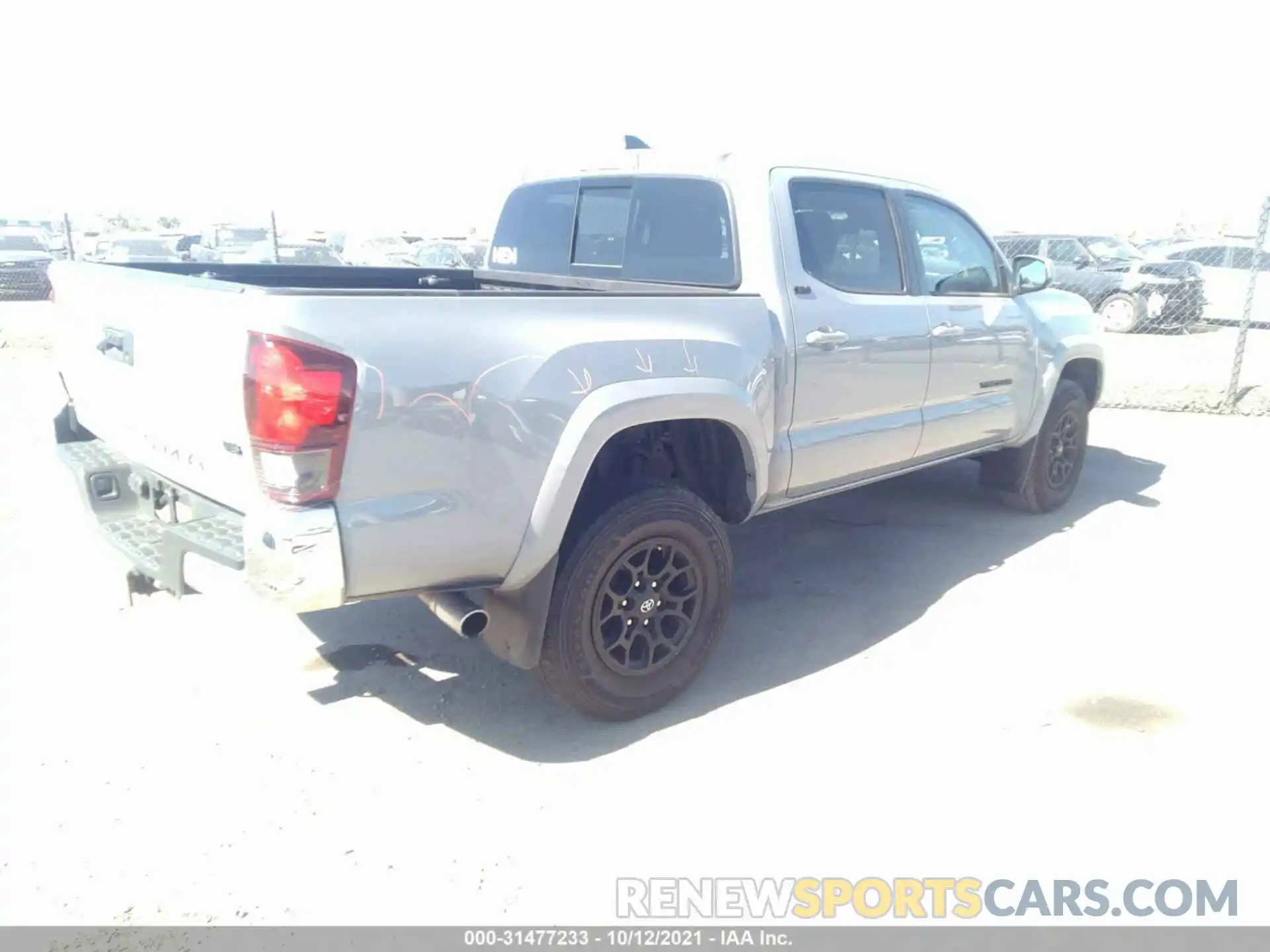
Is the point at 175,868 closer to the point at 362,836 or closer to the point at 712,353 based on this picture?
the point at 362,836

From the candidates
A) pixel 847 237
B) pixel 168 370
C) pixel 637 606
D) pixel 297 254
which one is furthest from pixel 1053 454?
pixel 297 254

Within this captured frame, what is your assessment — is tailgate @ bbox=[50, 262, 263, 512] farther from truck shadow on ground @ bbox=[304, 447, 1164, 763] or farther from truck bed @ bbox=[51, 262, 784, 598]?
truck shadow on ground @ bbox=[304, 447, 1164, 763]

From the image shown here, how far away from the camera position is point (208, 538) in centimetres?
275

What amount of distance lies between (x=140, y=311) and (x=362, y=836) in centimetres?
177

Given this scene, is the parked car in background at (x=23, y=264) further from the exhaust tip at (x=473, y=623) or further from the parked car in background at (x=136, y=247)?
the exhaust tip at (x=473, y=623)

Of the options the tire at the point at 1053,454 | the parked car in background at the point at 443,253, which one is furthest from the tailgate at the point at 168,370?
the parked car in background at the point at 443,253

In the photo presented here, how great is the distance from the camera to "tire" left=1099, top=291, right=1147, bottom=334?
50.6 ft

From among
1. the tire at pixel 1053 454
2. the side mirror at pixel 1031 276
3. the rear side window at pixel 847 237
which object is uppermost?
the rear side window at pixel 847 237

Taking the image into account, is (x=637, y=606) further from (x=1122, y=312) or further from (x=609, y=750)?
(x=1122, y=312)

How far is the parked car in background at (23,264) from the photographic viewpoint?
1983 cm

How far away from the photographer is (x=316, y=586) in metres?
2.59

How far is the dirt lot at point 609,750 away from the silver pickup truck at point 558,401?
1.13 ft

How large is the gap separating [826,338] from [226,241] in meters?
21.6

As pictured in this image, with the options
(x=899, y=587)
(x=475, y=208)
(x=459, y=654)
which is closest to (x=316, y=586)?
(x=459, y=654)
